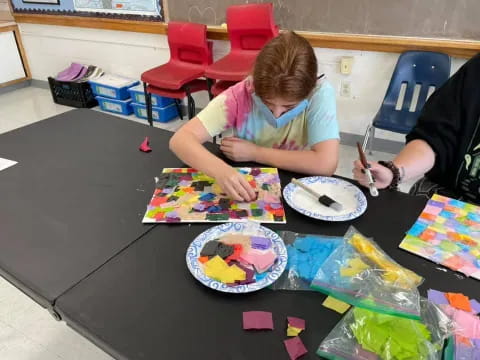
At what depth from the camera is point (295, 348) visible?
58cm

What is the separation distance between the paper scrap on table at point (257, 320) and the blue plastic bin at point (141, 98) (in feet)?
8.50

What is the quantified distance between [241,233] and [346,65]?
1910mm

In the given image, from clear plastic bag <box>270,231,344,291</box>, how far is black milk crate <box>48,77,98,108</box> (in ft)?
10.2

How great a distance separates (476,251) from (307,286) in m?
0.36

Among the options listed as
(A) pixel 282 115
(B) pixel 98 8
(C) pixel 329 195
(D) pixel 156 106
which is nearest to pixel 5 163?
(A) pixel 282 115

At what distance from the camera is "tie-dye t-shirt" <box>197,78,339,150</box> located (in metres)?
1.13

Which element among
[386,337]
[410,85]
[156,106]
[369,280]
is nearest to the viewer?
[386,337]

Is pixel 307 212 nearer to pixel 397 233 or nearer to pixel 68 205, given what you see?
pixel 397 233

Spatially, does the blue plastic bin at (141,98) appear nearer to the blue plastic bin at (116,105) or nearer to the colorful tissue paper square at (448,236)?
the blue plastic bin at (116,105)

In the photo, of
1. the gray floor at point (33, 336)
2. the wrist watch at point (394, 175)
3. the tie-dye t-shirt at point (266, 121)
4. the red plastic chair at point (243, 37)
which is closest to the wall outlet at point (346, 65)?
the red plastic chair at point (243, 37)

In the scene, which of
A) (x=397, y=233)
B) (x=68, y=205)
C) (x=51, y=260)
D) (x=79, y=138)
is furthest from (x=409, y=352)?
(x=79, y=138)

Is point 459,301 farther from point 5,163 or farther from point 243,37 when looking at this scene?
point 243,37

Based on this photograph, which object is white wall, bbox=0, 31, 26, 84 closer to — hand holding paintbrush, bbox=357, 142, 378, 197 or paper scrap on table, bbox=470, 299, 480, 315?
hand holding paintbrush, bbox=357, 142, 378, 197

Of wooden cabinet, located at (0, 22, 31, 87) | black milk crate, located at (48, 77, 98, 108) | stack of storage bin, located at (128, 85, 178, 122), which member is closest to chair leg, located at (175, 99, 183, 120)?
stack of storage bin, located at (128, 85, 178, 122)
